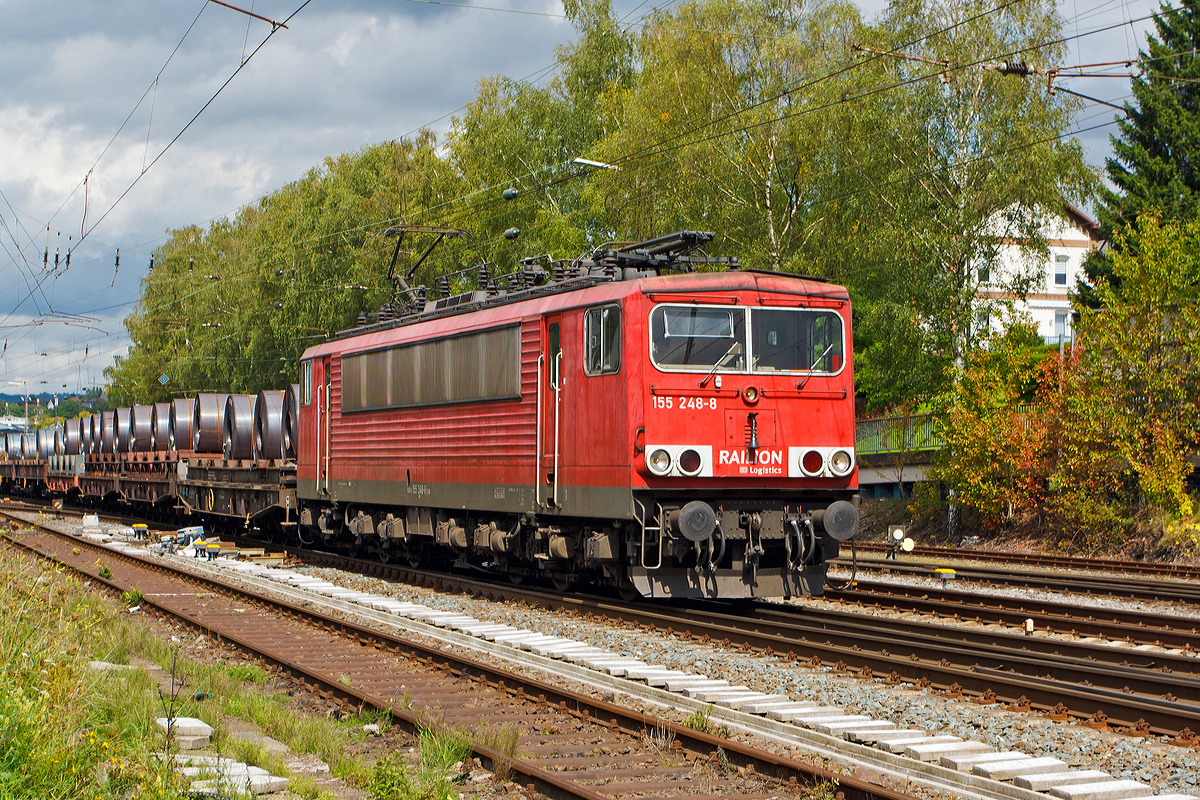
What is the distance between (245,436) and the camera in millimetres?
27094

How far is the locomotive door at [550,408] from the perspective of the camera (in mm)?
14344

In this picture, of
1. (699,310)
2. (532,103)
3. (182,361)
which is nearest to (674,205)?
(532,103)

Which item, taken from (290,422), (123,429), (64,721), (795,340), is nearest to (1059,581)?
(795,340)

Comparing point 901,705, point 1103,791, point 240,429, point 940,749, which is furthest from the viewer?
point 240,429

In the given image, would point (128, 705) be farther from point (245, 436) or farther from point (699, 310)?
point (245, 436)

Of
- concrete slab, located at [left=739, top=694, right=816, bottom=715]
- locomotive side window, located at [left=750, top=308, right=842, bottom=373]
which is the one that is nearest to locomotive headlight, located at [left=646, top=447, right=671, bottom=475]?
locomotive side window, located at [left=750, top=308, right=842, bottom=373]

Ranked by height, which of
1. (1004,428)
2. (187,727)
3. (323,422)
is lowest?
(187,727)

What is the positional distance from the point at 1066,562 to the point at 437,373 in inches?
485

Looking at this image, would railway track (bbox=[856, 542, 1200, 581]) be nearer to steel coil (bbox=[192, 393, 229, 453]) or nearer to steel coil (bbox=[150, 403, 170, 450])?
steel coil (bbox=[192, 393, 229, 453])

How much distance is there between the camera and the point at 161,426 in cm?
3300

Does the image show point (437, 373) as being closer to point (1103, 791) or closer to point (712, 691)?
point (712, 691)

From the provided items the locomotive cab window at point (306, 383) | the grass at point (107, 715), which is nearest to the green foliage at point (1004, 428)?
the locomotive cab window at point (306, 383)

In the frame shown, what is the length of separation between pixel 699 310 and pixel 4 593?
7.52m

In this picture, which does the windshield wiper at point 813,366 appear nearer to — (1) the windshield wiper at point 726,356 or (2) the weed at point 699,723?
(1) the windshield wiper at point 726,356
